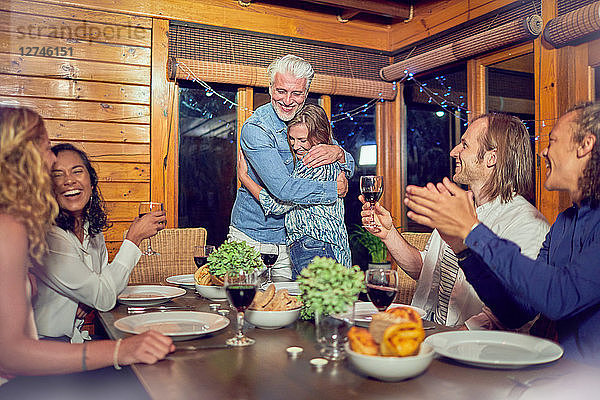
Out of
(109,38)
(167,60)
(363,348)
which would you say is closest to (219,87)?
(167,60)

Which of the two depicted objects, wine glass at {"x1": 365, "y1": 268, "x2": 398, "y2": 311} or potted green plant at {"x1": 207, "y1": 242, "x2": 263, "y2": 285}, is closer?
wine glass at {"x1": 365, "y1": 268, "x2": 398, "y2": 311}

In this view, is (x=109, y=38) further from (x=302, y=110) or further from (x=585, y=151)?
(x=585, y=151)

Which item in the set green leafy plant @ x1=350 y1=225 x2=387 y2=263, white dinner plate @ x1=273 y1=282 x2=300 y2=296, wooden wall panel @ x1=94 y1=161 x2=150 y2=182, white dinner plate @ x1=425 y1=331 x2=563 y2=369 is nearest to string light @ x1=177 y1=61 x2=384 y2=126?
wooden wall panel @ x1=94 y1=161 x2=150 y2=182

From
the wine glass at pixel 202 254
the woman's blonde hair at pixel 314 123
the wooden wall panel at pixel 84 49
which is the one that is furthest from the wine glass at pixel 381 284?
the wooden wall panel at pixel 84 49

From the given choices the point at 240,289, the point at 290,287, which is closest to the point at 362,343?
the point at 240,289

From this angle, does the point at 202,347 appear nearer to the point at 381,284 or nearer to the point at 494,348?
the point at 381,284

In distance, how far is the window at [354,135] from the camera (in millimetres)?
4348

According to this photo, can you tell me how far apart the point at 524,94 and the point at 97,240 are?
8.98 ft

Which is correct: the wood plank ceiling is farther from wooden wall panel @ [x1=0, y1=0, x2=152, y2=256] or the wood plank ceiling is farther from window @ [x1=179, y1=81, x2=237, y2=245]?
wooden wall panel @ [x1=0, y1=0, x2=152, y2=256]

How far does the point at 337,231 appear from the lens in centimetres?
224

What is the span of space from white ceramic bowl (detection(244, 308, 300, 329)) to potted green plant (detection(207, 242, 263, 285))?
0.22 metres

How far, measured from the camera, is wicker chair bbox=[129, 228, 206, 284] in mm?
2774

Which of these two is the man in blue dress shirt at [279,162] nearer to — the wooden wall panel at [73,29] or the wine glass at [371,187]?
the wine glass at [371,187]

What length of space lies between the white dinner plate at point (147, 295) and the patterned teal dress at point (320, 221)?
598 millimetres
